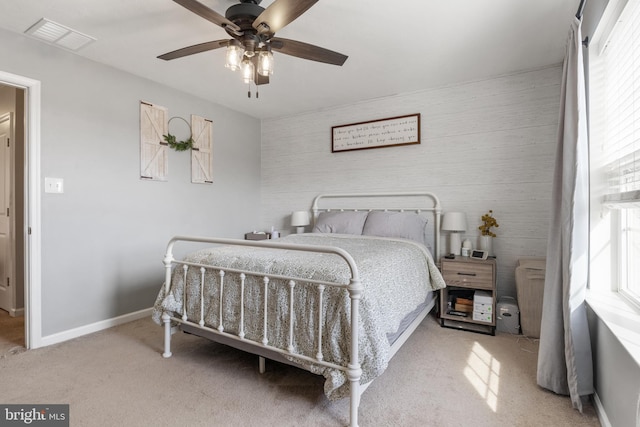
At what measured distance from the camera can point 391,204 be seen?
143 inches

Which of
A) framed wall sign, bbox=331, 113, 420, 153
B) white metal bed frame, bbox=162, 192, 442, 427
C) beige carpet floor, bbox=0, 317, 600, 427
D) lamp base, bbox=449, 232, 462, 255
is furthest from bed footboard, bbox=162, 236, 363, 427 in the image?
framed wall sign, bbox=331, 113, 420, 153

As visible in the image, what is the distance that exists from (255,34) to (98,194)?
2.05 meters

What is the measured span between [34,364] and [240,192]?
2.60 meters

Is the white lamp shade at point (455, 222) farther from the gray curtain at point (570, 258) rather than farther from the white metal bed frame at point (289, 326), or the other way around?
the gray curtain at point (570, 258)

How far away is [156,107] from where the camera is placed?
10.5 feet

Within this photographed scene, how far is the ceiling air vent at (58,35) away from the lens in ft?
7.31

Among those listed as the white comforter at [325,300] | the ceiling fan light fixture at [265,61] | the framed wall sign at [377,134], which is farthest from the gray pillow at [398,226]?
the ceiling fan light fixture at [265,61]

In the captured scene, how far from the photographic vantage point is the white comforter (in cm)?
156

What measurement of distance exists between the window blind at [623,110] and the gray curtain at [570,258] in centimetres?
15

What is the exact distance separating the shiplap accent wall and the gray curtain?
1.15 m

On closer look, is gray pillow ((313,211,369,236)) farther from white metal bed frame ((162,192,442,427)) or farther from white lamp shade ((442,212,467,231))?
white metal bed frame ((162,192,442,427))

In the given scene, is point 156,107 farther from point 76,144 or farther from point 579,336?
point 579,336

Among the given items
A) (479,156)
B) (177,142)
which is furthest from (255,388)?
(479,156)

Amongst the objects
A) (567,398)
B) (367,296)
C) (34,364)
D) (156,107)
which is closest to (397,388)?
(367,296)
